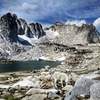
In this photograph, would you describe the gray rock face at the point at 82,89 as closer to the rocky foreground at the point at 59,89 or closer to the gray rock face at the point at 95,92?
the rocky foreground at the point at 59,89


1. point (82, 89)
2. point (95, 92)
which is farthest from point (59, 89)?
point (95, 92)

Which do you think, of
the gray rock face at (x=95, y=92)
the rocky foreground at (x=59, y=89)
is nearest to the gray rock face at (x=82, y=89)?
the rocky foreground at (x=59, y=89)

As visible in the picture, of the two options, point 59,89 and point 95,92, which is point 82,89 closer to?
point 95,92

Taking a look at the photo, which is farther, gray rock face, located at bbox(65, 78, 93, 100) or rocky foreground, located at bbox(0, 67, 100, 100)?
gray rock face, located at bbox(65, 78, 93, 100)

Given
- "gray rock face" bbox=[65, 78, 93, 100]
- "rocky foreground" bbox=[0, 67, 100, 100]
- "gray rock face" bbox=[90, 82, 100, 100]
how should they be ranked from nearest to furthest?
"gray rock face" bbox=[90, 82, 100, 100]
"rocky foreground" bbox=[0, 67, 100, 100]
"gray rock face" bbox=[65, 78, 93, 100]

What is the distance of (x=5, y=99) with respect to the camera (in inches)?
1736

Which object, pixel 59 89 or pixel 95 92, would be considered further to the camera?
pixel 59 89

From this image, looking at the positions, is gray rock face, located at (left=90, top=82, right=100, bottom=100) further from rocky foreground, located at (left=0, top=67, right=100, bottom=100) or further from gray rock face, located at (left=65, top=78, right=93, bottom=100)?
gray rock face, located at (left=65, top=78, right=93, bottom=100)

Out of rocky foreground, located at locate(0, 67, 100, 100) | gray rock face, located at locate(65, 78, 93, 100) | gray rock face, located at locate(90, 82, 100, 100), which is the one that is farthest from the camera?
gray rock face, located at locate(65, 78, 93, 100)

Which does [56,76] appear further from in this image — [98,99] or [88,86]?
[98,99]

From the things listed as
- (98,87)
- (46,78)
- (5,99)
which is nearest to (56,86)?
(46,78)

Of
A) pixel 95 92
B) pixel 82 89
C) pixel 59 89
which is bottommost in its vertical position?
pixel 59 89

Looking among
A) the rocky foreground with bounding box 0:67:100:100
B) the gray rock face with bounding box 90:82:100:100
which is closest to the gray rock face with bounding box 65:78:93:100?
the rocky foreground with bounding box 0:67:100:100

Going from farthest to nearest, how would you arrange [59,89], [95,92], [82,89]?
[59,89], [82,89], [95,92]
